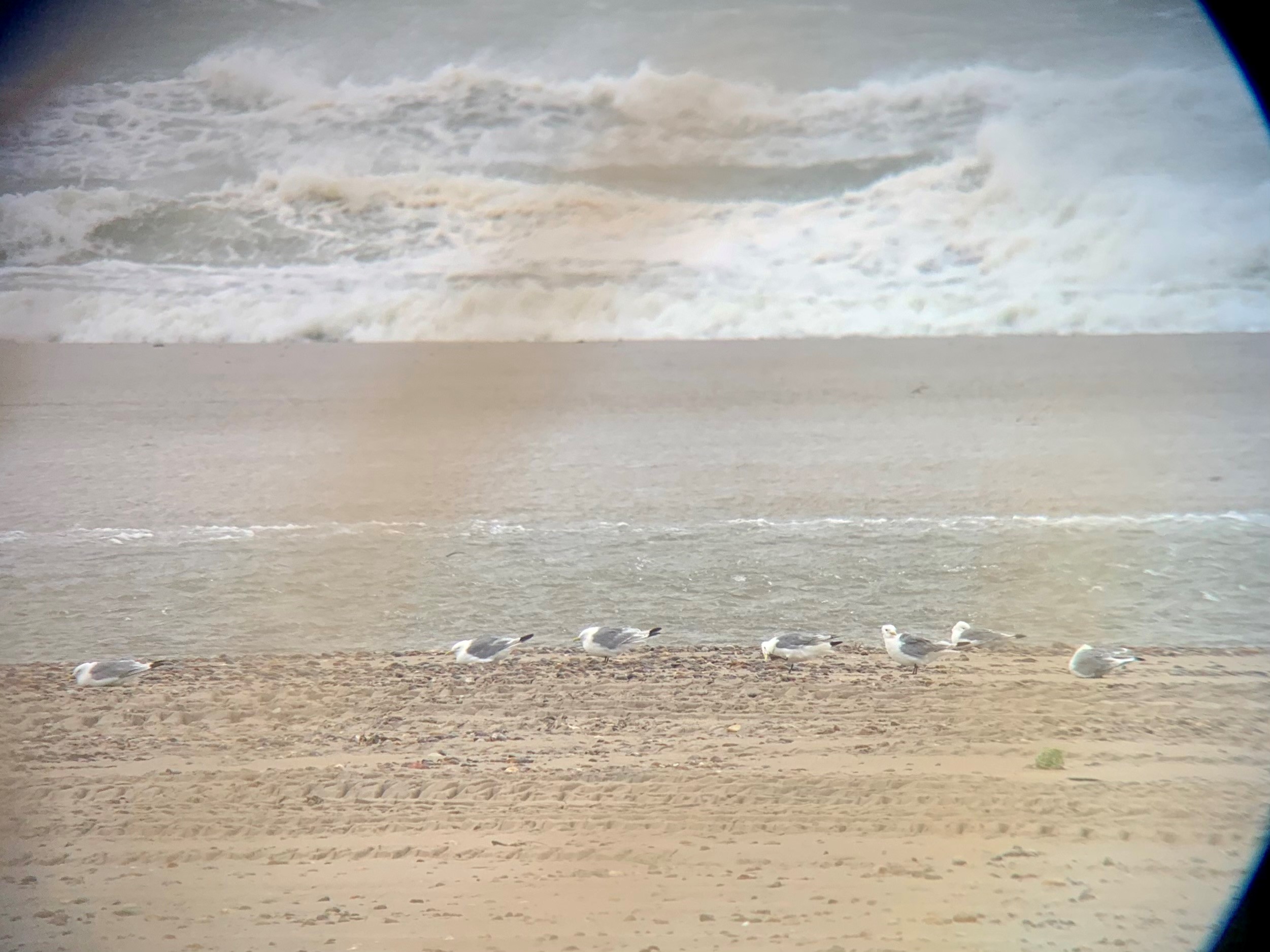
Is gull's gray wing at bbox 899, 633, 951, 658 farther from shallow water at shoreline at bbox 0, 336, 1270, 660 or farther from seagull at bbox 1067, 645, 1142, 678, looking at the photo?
seagull at bbox 1067, 645, 1142, 678

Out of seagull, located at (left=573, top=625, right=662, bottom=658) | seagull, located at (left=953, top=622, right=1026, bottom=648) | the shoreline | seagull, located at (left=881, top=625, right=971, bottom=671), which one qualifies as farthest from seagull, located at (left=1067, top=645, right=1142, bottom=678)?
the shoreline

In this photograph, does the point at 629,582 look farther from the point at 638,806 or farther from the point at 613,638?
the point at 638,806

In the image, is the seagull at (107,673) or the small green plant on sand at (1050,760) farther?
the seagull at (107,673)

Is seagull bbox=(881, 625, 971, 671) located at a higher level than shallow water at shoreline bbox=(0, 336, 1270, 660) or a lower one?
higher

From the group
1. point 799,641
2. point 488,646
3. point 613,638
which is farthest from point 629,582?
point 799,641

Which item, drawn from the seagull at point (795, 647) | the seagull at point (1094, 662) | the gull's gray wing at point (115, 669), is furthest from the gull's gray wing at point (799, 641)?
the gull's gray wing at point (115, 669)

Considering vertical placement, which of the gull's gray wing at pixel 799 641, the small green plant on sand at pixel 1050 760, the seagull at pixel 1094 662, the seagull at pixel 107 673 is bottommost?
the seagull at pixel 1094 662

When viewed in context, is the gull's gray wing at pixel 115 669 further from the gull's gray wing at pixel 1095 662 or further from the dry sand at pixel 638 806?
the gull's gray wing at pixel 1095 662
